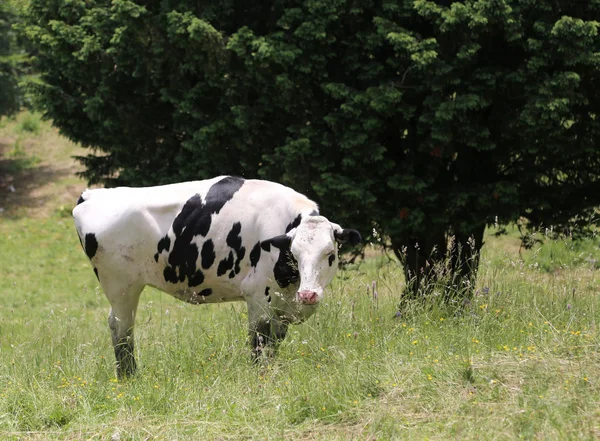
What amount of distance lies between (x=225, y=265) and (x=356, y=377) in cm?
219

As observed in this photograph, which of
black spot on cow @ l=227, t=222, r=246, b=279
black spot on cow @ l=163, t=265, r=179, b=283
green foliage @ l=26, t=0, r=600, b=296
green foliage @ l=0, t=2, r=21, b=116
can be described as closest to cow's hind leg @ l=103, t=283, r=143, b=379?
black spot on cow @ l=163, t=265, r=179, b=283

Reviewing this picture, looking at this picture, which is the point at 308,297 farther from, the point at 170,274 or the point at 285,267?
the point at 170,274

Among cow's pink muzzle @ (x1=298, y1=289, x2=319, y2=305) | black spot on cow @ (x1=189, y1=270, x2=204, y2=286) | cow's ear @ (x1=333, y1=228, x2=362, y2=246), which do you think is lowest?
black spot on cow @ (x1=189, y1=270, x2=204, y2=286)

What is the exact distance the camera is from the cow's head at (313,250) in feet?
22.0

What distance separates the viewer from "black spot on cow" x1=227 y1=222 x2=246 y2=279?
745cm

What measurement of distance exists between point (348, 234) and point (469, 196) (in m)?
2.87

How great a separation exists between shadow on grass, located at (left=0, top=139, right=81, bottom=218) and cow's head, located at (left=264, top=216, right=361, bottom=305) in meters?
17.7

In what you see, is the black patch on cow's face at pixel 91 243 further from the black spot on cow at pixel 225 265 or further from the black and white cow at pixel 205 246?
the black spot on cow at pixel 225 265

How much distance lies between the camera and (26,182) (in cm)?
2527

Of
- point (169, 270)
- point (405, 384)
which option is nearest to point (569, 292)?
point (405, 384)

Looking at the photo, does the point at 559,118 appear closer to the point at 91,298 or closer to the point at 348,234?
the point at 348,234

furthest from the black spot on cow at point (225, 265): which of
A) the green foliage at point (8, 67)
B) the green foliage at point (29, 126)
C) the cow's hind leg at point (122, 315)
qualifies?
the green foliage at point (29, 126)

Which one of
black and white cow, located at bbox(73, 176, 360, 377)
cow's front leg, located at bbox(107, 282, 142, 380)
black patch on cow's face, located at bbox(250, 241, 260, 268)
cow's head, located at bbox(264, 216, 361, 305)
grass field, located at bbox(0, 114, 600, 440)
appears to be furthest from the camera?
cow's front leg, located at bbox(107, 282, 142, 380)

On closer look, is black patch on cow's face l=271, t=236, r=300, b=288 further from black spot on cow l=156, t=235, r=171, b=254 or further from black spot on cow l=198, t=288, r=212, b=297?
black spot on cow l=156, t=235, r=171, b=254
